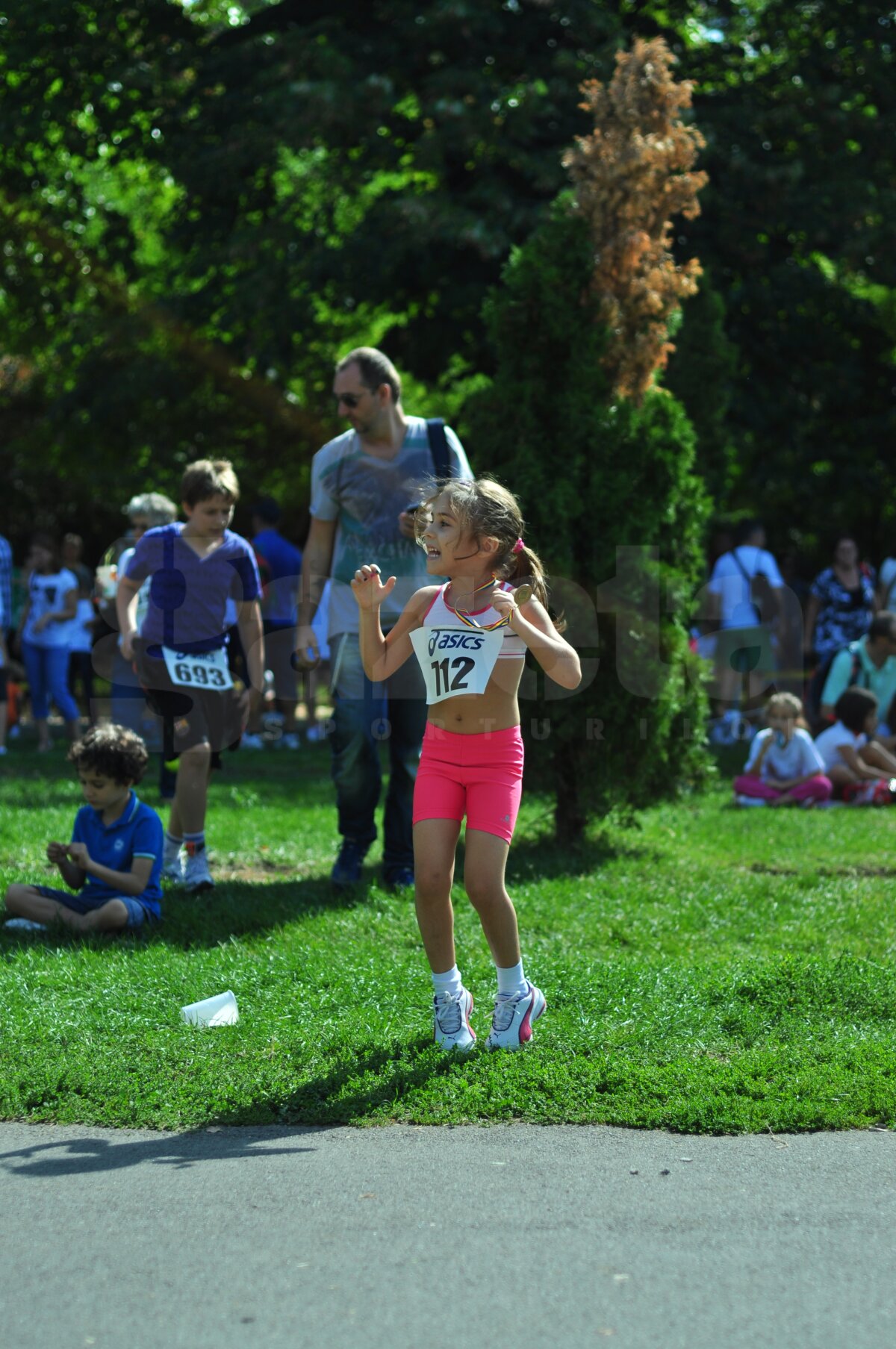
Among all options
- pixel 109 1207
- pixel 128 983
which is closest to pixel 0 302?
pixel 128 983

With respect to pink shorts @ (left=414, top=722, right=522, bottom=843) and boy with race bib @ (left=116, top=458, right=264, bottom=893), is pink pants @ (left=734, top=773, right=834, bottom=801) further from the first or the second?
pink shorts @ (left=414, top=722, right=522, bottom=843)

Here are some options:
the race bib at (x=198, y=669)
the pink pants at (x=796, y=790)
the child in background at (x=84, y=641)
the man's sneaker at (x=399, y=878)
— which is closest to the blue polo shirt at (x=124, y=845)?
the race bib at (x=198, y=669)

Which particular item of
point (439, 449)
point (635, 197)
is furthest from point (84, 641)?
point (439, 449)

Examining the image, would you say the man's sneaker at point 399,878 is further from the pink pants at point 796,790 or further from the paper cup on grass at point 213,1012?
the pink pants at point 796,790

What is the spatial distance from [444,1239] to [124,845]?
341cm

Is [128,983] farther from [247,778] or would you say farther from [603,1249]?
[247,778]

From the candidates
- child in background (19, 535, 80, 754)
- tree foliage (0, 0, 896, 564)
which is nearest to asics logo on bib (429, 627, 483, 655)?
child in background (19, 535, 80, 754)

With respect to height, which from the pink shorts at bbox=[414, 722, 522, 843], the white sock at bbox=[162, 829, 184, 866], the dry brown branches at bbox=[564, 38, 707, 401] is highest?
the dry brown branches at bbox=[564, 38, 707, 401]

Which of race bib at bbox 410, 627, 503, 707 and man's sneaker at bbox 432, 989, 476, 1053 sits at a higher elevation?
race bib at bbox 410, 627, 503, 707

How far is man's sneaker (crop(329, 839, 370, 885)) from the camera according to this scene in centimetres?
713

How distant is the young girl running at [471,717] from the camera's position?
4.74 metres

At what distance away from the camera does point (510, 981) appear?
15.7 feet

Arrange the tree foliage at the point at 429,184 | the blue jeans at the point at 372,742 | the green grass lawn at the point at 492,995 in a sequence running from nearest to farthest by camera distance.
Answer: the green grass lawn at the point at 492,995 < the blue jeans at the point at 372,742 < the tree foliage at the point at 429,184

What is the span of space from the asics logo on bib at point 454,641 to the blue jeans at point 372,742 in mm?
2096
